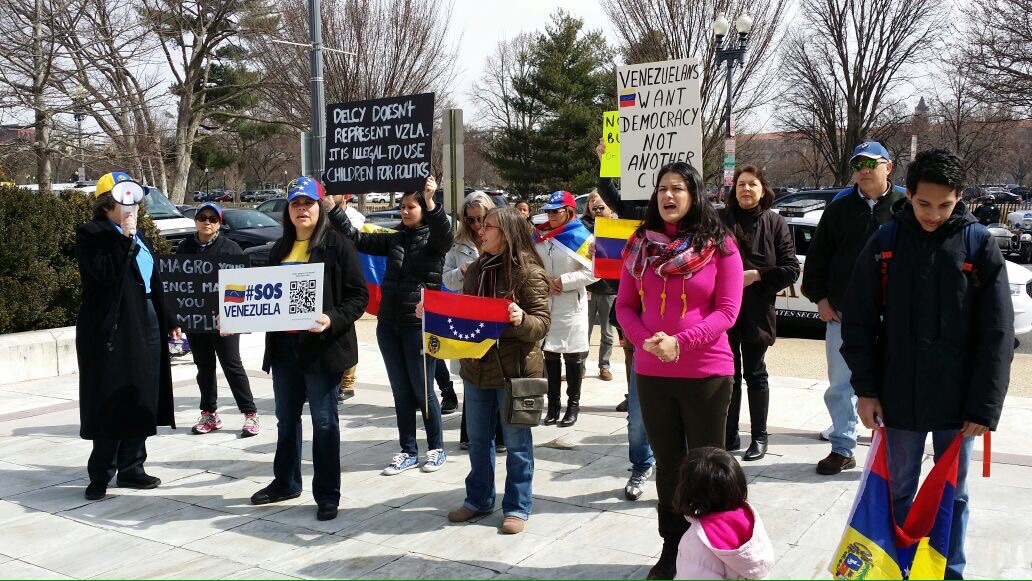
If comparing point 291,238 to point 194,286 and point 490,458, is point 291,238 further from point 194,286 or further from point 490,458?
point 490,458

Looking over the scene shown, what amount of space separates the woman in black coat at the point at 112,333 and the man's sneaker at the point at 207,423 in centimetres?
152

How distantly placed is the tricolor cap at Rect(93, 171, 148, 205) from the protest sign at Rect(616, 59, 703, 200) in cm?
323

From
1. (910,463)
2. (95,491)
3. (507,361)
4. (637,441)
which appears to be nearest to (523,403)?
(507,361)

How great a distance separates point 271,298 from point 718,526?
2.88 meters

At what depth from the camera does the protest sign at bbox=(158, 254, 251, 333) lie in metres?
6.05

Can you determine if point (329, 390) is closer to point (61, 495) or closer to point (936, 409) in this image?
point (61, 495)

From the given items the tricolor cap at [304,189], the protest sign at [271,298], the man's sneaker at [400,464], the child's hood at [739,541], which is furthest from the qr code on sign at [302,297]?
the child's hood at [739,541]

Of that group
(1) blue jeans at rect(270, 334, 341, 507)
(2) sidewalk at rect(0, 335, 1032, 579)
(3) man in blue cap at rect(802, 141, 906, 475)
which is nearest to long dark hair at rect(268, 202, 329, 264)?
(1) blue jeans at rect(270, 334, 341, 507)

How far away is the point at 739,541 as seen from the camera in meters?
3.22

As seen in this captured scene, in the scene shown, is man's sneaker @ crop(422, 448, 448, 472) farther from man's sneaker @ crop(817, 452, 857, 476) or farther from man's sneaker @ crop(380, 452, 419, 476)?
man's sneaker @ crop(817, 452, 857, 476)

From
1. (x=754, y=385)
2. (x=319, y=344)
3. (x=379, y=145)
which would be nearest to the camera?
(x=319, y=344)

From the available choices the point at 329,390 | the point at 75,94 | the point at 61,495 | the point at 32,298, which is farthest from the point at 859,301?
the point at 75,94

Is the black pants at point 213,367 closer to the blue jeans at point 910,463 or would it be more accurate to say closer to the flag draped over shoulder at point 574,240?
the flag draped over shoulder at point 574,240

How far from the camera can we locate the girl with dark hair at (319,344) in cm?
497
